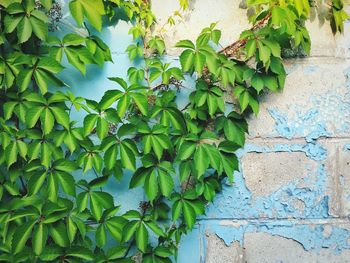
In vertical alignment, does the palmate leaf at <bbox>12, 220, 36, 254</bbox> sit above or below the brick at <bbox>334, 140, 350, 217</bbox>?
below

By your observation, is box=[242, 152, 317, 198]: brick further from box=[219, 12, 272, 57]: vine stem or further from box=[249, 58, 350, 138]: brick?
box=[219, 12, 272, 57]: vine stem

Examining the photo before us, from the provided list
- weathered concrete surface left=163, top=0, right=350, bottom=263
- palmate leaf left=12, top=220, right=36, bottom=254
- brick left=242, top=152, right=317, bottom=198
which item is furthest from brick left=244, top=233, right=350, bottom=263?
palmate leaf left=12, top=220, right=36, bottom=254

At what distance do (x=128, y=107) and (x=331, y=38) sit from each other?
914 millimetres

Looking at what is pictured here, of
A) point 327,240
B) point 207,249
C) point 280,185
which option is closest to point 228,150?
point 280,185

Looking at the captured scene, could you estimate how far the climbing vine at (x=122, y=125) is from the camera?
1632 mm

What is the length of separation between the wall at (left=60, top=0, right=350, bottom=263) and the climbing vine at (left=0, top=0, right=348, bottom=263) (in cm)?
8

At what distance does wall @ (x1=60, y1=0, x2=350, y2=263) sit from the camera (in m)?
1.89

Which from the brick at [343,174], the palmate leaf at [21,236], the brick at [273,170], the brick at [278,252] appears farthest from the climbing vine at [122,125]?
the brick at [343,174]

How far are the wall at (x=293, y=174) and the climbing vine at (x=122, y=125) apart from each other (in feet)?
0.27

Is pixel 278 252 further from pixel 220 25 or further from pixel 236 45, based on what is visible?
pixel 220 25

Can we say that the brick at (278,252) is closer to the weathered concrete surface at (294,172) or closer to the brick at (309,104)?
the weathered concrete surface at (294,172)

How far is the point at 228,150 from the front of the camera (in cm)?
175

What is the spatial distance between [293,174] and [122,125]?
0.76 meters

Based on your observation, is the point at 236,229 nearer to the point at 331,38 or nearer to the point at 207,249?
the point at 207,249
